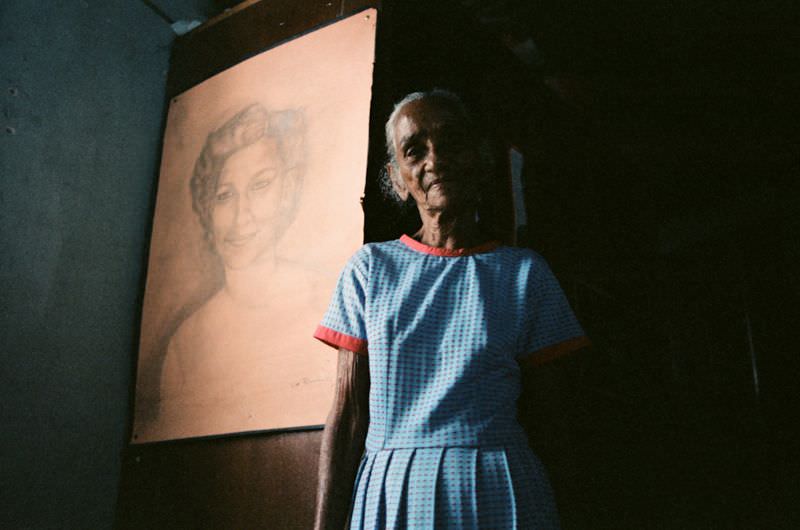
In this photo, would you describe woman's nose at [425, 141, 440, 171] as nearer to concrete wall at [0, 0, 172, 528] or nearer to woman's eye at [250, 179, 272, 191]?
woman's eye at [250, 179, 272, 191]

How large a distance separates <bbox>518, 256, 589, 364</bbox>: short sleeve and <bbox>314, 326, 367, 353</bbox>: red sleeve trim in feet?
0.97

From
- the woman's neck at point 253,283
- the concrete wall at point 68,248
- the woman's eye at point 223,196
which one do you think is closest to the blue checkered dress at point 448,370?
the woman's neck at point 253,283

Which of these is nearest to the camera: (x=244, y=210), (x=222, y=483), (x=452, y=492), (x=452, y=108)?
(x=452, y=492)

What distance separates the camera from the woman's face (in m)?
1.22

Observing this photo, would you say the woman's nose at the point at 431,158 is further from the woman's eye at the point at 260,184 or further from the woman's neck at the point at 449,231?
the woman's eye at the point at 260,184

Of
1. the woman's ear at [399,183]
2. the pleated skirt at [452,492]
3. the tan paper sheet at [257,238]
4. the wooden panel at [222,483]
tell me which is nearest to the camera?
the pleated skirt at [452,492]

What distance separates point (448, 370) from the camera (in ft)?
3.39

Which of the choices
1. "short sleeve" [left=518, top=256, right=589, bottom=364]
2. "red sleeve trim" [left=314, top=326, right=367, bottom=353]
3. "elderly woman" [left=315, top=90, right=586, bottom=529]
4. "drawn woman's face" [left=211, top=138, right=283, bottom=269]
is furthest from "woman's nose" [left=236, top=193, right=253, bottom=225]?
"short sleeve" [left=518, top=256, right=589, bottom=364]

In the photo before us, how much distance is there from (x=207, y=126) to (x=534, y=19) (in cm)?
152

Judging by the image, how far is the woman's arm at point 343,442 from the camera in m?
1.04

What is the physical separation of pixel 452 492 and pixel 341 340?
0.33 m

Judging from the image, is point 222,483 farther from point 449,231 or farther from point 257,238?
point 449,231

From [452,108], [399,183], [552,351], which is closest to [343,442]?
[552,351]

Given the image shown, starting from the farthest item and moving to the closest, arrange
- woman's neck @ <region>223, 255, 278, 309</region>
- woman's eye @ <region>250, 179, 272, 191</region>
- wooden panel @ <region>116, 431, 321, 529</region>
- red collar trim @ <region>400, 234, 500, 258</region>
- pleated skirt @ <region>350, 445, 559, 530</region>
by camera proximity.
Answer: woman's eye @ <region>250, 179, 272, 191</region> → woman's neck @ <region>223, 255, 278, 309</region> → wooden panel @ <region>116, 431, 321, 529</region> → red collar trim @ <region>400, 234, 500, 258</region> → pleated skirt @ <region>350, 445, 559, 530</region>
